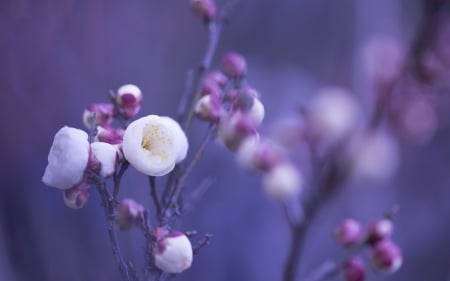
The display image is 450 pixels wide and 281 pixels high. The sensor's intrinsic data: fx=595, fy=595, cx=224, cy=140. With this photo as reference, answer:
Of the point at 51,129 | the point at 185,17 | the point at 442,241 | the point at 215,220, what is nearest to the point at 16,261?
the point at 51,129

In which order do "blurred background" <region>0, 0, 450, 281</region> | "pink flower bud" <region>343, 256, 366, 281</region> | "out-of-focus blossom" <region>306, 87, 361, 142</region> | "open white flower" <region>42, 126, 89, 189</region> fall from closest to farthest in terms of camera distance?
"open white flower" <region>42, 126, 89, 189</region>
"pink flower bud" <region>343, 256, 366, 281</region>
"out-of-focus blossom" <region>306, 87, 361, 142</region>
"blurred background" <region>0, 0, 450, 281</region>

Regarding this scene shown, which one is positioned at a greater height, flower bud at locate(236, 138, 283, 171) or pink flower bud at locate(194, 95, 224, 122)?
flower bud at locate(236, 138, 283, 171)

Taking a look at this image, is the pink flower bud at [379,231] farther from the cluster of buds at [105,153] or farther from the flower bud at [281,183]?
the cluster of buds at [105,153]

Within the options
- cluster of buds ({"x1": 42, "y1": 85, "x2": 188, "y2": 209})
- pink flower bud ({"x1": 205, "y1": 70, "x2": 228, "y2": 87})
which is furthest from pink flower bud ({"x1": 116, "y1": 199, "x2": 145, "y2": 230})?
pink flower bud ({"x1": 205, "y1": 70, "x2": 228, "y2": 87})

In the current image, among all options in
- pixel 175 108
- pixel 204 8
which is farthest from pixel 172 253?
pixel 175 108

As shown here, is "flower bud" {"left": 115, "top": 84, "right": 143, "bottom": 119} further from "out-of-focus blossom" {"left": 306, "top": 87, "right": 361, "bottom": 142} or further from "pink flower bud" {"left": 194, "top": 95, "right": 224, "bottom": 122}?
"out-of-focus blossom" {"left": 306, "top": 87, "right": 361, "bottom": 142}

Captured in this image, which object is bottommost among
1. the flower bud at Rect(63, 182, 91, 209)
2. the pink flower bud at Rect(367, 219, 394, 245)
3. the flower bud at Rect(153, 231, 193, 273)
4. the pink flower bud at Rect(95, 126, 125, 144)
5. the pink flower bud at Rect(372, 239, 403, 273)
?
the flower bud at Rect(153, 231, 193, 273)

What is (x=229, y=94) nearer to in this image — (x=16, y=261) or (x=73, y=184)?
(x=73, y=184)

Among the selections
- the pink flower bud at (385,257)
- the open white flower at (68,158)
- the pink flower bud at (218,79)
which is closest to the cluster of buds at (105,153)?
the open white flower at (68,158)
